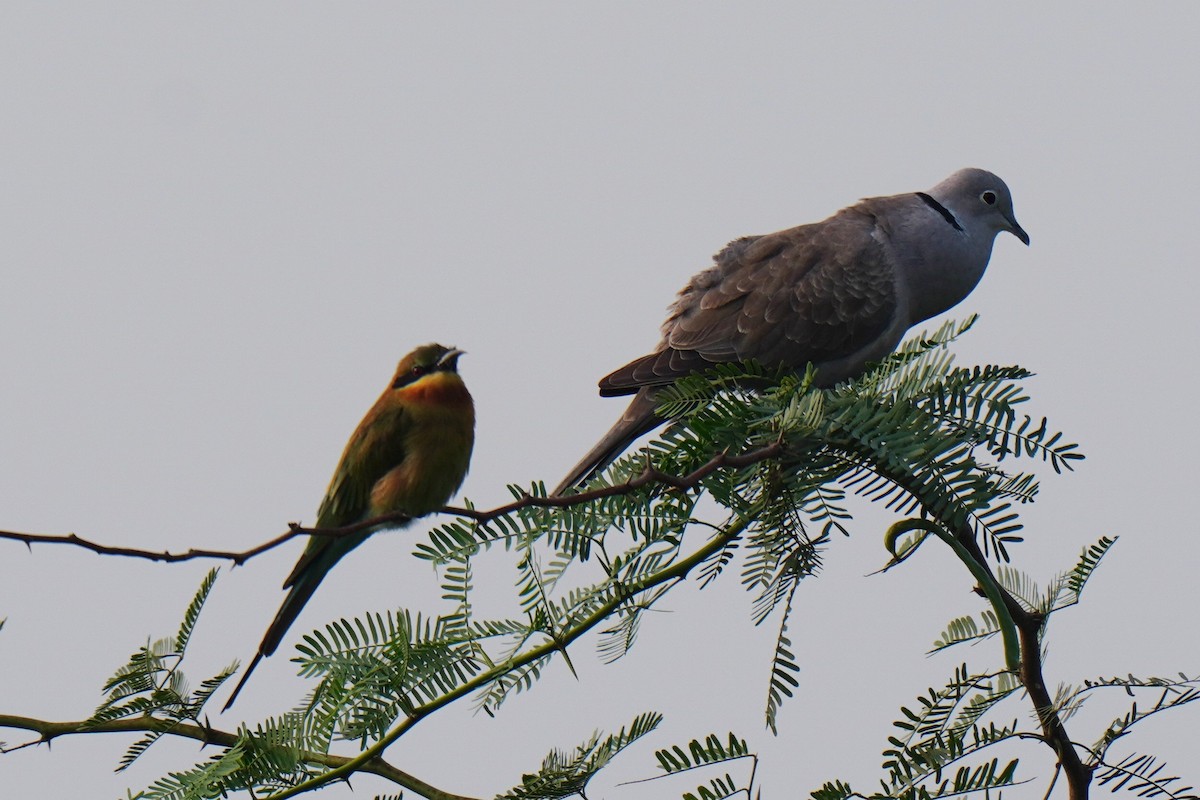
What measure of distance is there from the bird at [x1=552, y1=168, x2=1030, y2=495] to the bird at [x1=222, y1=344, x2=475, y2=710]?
129 cm

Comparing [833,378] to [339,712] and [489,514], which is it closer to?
[339,712]

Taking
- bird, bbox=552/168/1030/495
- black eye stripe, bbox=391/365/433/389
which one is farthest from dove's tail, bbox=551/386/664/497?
black eye stripe, bbox=391/365/433/389

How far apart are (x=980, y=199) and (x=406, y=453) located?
3324 millimetres

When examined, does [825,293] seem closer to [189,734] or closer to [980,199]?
[980,199]

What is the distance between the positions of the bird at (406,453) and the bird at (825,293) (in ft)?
4.23

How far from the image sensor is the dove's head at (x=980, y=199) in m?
5.27

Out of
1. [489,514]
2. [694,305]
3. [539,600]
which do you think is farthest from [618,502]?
[694,305]

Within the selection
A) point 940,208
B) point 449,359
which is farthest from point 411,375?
point 940,208

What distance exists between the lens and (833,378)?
4.78 metres

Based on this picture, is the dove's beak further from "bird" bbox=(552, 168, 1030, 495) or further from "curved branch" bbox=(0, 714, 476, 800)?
"curved branch" bbox=(0, 714, 476, 800)

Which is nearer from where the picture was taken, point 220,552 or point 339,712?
point 220,552

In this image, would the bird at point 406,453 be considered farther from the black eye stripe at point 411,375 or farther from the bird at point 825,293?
the bird at point 825,293

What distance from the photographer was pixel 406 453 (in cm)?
289

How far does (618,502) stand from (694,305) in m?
2.67
